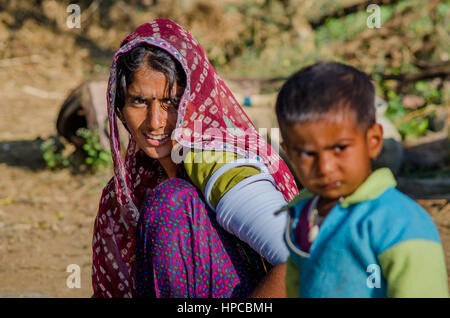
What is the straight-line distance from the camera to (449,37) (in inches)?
328

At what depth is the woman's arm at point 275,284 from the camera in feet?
6.19

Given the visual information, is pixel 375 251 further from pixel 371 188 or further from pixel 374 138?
pixel 374 138

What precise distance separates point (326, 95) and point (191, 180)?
36.2 inches

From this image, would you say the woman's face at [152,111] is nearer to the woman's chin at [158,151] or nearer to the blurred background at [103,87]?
the woman's chin at [158,151]

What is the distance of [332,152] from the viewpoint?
4.62 feet

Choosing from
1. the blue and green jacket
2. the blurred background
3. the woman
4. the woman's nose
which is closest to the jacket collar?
the blue and green jacket

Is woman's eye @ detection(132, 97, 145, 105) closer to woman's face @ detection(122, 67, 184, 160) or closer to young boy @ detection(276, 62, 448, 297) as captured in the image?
woman's face @ detection(122, 67, 184, 160)

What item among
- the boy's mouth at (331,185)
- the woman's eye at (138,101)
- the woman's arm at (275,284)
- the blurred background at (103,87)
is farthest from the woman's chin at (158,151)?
the blurred background at (103,87)

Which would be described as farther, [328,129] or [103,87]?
[103,87]

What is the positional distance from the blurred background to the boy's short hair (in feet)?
8.74

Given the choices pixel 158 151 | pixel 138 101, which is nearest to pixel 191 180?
pixel 158 151

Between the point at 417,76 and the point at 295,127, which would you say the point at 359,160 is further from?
the point at 417,76

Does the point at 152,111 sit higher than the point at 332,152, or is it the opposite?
the point at 152,111

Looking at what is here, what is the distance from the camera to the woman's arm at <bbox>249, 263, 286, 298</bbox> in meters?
1.89
